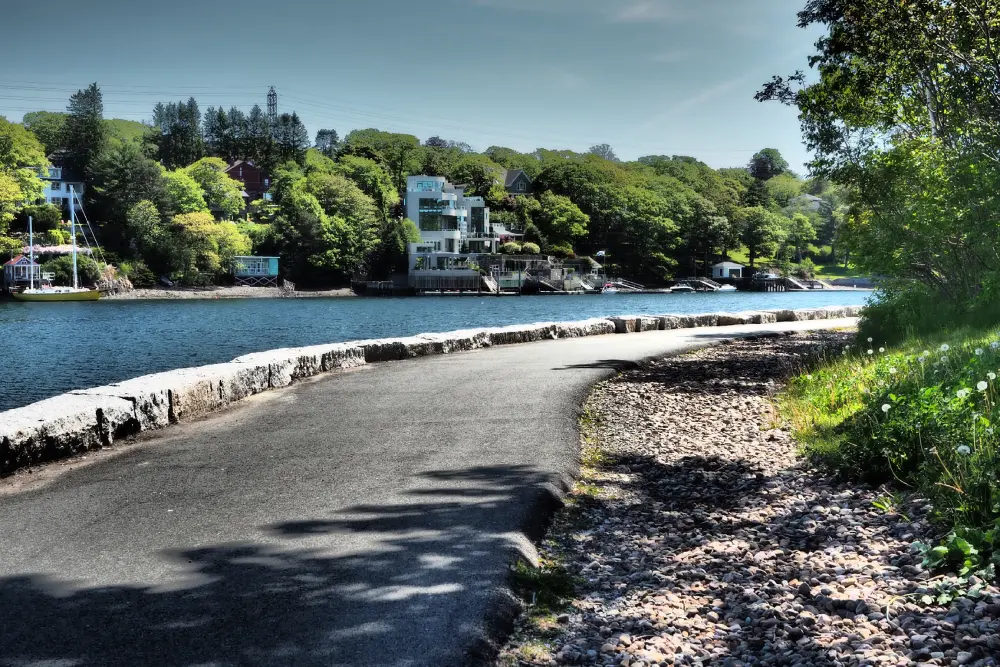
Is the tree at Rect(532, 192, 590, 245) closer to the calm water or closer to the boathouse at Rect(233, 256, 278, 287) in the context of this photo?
the calm water

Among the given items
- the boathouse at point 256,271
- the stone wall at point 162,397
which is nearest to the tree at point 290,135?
the boathouse at point 256,271

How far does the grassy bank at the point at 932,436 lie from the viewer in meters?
4.94

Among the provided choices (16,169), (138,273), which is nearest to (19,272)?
(138,273)

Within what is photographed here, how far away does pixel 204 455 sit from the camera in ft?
25.5

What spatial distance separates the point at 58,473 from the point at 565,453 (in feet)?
15.2

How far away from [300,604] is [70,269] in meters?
93.4

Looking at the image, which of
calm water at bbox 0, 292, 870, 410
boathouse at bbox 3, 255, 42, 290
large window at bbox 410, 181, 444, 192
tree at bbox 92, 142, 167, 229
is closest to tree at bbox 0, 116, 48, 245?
boathouse at bbox 3, 255, 42, 290

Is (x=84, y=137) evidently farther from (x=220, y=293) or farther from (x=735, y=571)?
(x=735, y=571)

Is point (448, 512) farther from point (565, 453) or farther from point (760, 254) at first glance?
point (760, 254)

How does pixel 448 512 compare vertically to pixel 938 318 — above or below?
below

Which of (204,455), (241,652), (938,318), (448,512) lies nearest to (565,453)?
(448,512)

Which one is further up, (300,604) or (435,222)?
(435,222)

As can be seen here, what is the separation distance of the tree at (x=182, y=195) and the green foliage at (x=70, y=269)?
12778 mm

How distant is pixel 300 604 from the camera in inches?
174
